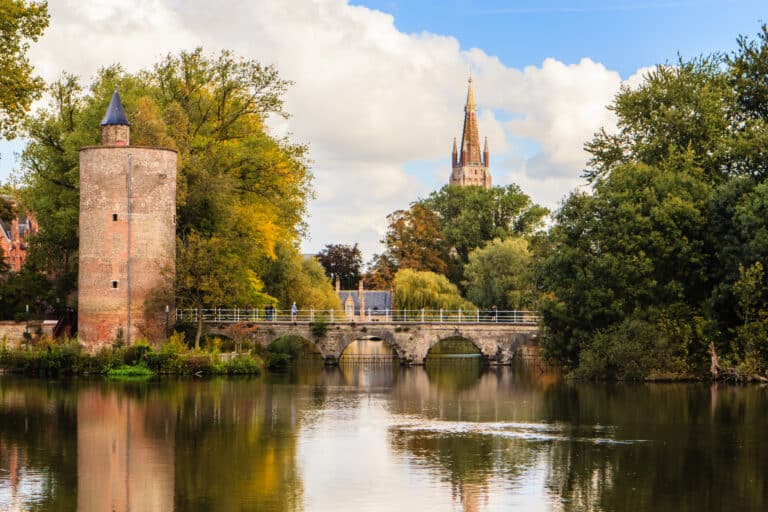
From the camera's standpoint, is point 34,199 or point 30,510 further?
point 34,199

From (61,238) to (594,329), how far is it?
74.5 ft

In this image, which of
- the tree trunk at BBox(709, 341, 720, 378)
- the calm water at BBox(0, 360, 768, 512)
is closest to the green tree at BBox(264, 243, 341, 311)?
the calm water at BBox(0, 360, 768, 512)

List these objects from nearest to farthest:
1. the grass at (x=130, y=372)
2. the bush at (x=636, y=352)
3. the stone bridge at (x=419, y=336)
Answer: the bush at (x=636, y=352) → the grass at (x=130, y=372) → the stone bridge at (x=419, y=336)

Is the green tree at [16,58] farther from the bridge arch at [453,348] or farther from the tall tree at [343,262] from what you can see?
the tall tree at [343,262]

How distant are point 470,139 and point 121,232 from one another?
86274mm

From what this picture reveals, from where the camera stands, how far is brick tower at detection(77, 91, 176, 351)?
141ft

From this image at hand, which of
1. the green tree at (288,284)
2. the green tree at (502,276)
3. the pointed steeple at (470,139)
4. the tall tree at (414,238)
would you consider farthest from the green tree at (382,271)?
the pointed steeple at (470,139)

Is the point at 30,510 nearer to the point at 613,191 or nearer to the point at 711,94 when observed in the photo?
the point at 613,191

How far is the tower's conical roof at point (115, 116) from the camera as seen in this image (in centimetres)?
4300

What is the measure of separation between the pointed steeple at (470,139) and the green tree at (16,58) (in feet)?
304

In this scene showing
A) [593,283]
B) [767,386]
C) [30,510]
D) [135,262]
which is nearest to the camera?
[30,510]

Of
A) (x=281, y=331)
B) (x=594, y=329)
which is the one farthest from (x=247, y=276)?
(x=594, y=329)

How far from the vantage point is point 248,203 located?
48.5m

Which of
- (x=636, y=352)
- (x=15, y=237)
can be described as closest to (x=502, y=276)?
(x=636, y=352)
